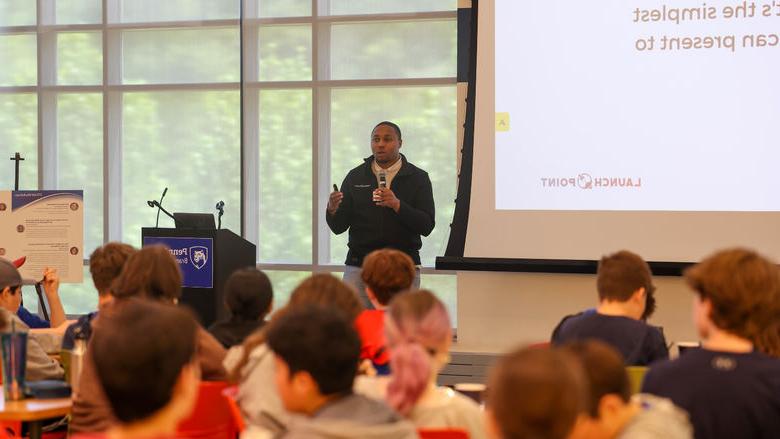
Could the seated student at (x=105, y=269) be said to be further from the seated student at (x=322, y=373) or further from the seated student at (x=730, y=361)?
the seated student at (x=730, y=361)

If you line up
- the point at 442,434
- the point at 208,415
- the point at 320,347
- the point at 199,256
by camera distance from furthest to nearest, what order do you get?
the point at 199,256 → the point at 208,415 → the point at 442,434 → the point at 320,347

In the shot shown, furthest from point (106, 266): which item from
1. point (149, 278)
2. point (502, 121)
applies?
point (502, 121)

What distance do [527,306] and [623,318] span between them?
8.81ft

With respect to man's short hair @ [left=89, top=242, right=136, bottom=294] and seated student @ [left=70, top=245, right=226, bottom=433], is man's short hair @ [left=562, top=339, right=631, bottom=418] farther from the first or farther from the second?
man's short hair @ [left=89, top=242, right=136, bottom=294]

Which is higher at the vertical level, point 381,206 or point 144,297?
point 381,206

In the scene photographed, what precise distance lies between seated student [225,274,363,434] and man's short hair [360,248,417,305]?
766 mm

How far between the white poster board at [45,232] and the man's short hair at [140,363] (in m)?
5.14

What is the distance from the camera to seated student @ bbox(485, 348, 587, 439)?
1400mm

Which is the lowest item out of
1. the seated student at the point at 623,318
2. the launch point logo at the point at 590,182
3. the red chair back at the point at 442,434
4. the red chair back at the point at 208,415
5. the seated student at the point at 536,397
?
the red chair back at the point at 208,415

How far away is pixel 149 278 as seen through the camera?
11.8ft

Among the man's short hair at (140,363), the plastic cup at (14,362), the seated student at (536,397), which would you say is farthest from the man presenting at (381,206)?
the seated student at (536,397)

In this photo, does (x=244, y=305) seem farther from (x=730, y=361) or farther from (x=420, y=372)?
(x=730, y=361)

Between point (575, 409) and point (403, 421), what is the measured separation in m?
0.77

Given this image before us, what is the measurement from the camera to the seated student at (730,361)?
7.90 ft
